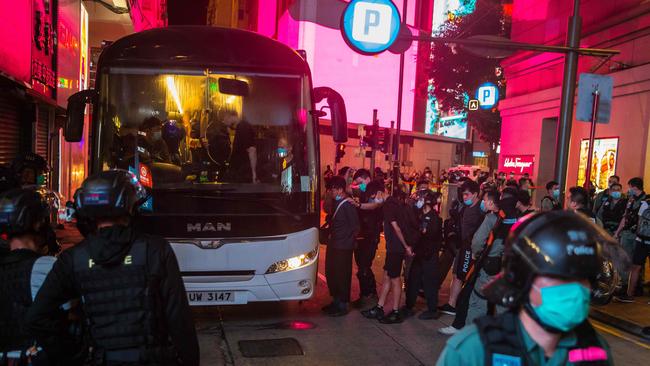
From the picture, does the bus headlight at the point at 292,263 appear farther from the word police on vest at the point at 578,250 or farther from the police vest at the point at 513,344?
the word police on vest at the point at 578,250

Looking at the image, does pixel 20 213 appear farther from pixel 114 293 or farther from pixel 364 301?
pixel 364 301

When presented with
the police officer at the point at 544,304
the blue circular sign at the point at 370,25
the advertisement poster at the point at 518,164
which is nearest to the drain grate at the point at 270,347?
the police officer at the point at 544,304

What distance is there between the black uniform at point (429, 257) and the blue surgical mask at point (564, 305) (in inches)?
207

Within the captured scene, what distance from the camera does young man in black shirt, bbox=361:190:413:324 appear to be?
6.65m

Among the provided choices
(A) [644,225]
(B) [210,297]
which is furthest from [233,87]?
(A) [644,225]

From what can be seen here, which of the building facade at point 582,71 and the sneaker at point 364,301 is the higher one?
the building facade at point 582,71

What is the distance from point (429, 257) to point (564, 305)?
539 centimetres

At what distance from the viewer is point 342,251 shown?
23.0 feet

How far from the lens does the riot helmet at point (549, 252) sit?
159cm

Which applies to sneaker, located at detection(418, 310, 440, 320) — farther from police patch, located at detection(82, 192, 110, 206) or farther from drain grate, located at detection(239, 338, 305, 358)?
police patch, located at detection(82, 192, 110, 206)

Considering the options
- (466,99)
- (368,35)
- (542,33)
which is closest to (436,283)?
(368,35)

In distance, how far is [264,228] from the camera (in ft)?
19.3

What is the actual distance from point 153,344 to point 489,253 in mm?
2863

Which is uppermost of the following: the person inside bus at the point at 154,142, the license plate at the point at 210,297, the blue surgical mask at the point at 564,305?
the person inside bus at the point at 154,142
